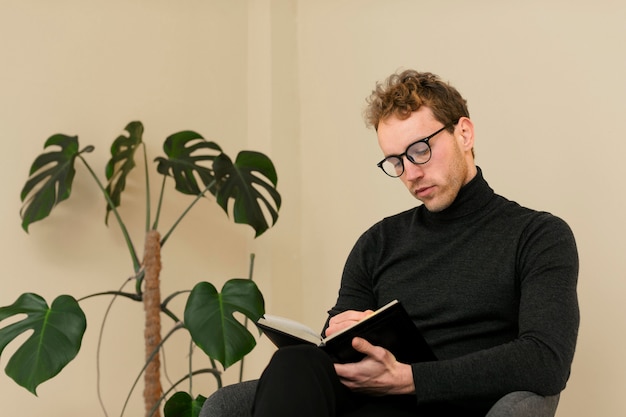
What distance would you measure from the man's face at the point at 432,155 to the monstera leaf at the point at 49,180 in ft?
4.05

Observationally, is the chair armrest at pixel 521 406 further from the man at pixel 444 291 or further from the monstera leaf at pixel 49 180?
the monstera leaf at pixel 49 180

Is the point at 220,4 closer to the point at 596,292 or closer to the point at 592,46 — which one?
the point at 592,46

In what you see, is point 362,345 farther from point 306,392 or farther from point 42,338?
point 42,338

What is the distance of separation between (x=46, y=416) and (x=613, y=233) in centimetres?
196

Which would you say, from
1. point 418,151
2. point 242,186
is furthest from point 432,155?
point 242,186

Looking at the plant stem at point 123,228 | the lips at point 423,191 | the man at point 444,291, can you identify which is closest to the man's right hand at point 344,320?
the man at point 444,291

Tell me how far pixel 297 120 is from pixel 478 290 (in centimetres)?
175

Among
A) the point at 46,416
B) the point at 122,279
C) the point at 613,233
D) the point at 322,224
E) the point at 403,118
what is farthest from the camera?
the point at 322,224

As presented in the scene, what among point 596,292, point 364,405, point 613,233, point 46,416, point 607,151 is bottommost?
point 46,416

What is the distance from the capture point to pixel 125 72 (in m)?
2.97

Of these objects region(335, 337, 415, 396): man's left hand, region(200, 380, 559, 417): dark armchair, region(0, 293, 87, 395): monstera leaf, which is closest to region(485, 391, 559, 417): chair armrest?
region(200, 380, 559, 417): dark armchair

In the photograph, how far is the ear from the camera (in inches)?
73.4

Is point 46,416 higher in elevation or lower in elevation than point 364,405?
lower

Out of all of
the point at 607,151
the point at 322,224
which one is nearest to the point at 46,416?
the point at 322,224
